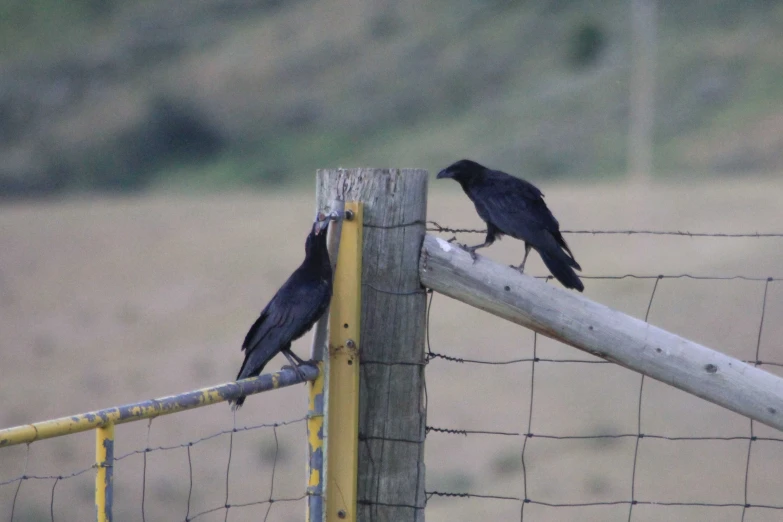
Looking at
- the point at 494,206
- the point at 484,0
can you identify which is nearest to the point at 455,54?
the point at 484,0

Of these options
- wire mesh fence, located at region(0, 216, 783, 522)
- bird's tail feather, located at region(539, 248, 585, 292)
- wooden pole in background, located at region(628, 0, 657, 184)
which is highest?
wooden pole in background, located at region(628, 0, 657, 184)

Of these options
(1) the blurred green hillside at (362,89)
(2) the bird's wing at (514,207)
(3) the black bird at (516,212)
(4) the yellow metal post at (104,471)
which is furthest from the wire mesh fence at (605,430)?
(1) the blurred green hillside at (362,89)

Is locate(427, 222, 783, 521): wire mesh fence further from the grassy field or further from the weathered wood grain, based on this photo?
the weathered wood grain

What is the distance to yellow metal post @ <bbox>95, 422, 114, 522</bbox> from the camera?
2.59 metres

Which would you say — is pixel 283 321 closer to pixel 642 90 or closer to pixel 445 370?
pixel 445 370

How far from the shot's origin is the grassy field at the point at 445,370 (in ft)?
37.5

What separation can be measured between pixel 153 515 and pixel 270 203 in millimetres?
25623

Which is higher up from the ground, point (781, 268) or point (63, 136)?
point (63, 136)

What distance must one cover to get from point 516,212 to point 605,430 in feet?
28.2

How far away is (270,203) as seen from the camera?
3719cm

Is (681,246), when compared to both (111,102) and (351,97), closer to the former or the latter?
(351,97)

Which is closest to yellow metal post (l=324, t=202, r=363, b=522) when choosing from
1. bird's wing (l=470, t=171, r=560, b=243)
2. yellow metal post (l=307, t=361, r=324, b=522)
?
yellow metal post (l=307, t=361, r=324, b=522)

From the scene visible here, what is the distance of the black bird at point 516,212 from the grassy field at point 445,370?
1.76 m

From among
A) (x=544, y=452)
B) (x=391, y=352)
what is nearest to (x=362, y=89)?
(x=544, y=452)
